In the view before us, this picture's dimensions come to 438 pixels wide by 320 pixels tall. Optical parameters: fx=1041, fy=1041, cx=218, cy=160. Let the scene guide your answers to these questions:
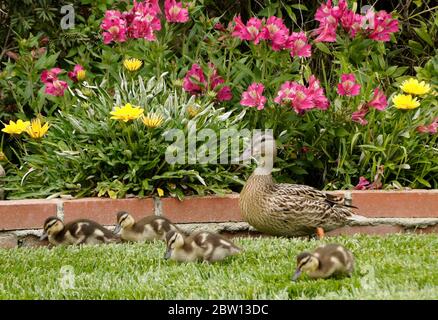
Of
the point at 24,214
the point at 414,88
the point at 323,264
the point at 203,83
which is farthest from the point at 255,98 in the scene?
the point at 323,264

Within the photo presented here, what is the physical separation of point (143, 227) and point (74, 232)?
0.44 meters

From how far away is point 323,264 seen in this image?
5.14 meters

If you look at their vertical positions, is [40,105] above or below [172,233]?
above

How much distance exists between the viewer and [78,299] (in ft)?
16.3

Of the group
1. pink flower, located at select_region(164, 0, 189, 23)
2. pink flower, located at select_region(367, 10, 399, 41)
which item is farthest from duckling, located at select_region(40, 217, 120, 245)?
pink flower, located at select_region(367, 10, 399, 41)

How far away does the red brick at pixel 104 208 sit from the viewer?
22.7ft

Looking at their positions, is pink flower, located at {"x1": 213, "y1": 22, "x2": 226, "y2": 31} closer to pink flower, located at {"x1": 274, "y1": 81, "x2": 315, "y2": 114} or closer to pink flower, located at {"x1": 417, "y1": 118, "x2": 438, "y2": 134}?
pink flower, located at {"x1": 274, "y1": 81, "x2": 315, "y2": 114}

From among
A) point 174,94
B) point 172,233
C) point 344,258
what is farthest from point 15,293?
point 174,94

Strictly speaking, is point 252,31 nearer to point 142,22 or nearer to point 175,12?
point 175,12

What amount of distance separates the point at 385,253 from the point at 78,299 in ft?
6.17

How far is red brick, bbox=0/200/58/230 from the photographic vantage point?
6.83 metres

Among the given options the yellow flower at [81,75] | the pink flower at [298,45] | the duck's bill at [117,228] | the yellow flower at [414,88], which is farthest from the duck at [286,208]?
the yellow flower at [81,75]

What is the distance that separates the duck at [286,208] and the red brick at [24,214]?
130 cm

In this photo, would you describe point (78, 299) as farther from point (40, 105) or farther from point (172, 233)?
point (40, 105)
